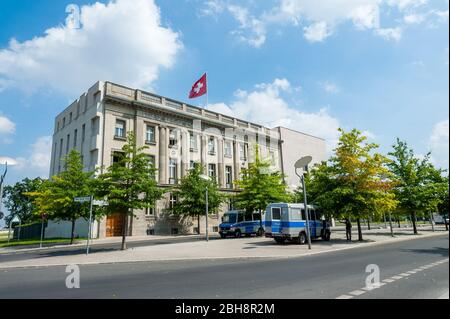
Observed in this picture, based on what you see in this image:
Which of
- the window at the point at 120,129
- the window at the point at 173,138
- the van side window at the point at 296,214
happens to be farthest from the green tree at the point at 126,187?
the window at the point at 173,138

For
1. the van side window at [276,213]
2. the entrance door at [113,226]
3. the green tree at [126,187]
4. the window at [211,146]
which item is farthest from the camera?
the window at [211,146]

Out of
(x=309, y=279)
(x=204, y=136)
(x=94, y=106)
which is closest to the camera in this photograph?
(x=309, y=279)

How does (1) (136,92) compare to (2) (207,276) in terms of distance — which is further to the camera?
(1) (136,92)

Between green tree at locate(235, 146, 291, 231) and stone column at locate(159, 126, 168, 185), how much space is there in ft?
32.0

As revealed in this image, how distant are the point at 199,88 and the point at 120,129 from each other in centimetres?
1216

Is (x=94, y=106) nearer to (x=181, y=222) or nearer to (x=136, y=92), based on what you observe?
(x=136, y=92)

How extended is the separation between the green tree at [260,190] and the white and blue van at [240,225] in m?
0.55

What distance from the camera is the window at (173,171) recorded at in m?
38.7

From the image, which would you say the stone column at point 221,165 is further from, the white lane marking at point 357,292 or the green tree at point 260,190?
the white lane marking at point 357,292

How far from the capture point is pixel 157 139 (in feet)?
126
